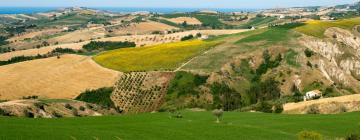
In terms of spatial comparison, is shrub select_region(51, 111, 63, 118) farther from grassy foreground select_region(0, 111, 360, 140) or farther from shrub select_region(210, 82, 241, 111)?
shrub select_region(210, 82, 241, 111)

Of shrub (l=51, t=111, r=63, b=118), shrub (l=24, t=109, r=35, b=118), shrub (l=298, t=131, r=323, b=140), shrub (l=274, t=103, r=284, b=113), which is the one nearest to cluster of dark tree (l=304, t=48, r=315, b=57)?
shrub (l=274, t=103, r=284, b=113)

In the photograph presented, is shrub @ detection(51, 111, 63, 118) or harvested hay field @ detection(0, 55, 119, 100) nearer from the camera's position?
shrub @ detection(51, 111, 63, 118)

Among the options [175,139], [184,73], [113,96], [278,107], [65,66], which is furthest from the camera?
[65,66]

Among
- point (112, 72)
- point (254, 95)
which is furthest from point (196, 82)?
point (112, 72)

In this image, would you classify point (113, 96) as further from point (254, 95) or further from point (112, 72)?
point (254, 95)

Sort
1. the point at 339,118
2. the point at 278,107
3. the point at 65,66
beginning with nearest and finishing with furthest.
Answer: the point at 339,118 < the point at 278,107 < the point at 65,66

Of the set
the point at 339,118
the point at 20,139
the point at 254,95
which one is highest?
the point at 20,139
